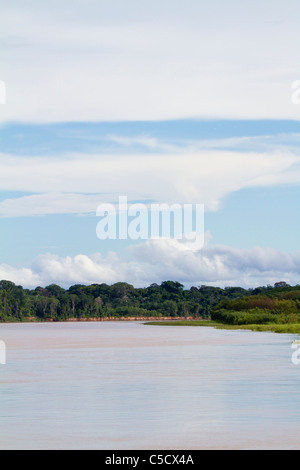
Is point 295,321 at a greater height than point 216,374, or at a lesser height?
greater

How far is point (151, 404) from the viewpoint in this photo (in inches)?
1098

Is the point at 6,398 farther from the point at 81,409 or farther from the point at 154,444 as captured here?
the point at 154,444

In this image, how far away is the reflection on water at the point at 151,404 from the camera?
21.1 meters

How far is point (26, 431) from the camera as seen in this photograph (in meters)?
22.4

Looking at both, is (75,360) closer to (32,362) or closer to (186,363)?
(32,362)

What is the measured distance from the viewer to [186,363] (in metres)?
46.5

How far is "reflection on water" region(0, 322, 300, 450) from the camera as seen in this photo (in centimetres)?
2111

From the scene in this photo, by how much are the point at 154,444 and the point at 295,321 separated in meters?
86.8

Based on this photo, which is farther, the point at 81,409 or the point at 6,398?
the point at 6,398

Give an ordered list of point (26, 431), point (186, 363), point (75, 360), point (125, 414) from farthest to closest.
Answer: point (75, 360) → point (186, 363) → point (125, 414) → point (26, 431)
